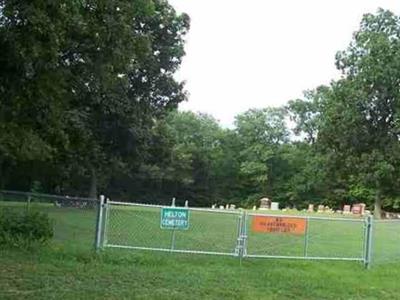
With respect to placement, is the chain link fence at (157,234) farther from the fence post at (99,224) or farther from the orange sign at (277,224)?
the orange sign at (277,224)

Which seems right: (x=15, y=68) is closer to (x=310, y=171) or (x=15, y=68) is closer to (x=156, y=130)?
(x=156, y=130)

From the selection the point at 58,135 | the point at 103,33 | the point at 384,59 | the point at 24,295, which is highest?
the point at 384,59

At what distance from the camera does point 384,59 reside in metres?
49.3

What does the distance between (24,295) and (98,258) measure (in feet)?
11.4

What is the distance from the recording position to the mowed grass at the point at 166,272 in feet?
30.4

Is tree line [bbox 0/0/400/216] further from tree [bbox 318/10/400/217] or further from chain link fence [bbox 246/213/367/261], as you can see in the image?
chain link fence [bbox 246/213/367/261]

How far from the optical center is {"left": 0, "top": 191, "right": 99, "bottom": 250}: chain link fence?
1449cm

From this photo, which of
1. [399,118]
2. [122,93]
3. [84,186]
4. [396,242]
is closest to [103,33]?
[396,242]

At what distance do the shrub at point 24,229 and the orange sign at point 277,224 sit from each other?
13.7ft

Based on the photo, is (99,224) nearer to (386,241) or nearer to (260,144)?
(386,241)

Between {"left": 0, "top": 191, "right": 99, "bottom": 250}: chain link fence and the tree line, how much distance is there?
5.93 ft

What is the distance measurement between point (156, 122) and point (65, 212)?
22.8 m

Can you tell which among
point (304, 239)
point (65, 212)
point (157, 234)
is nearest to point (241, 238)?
point (304, 239)

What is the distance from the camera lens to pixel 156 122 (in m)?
39.2
